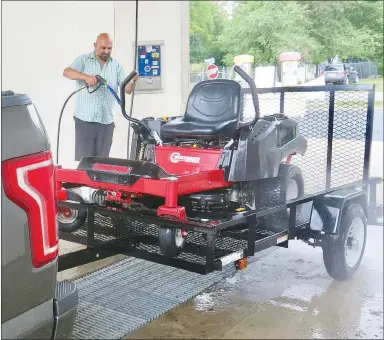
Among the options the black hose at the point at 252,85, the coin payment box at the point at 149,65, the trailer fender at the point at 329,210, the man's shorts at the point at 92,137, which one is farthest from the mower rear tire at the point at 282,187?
the coin payment box at the point at 149,65

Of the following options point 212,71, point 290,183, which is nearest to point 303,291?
point 290,183

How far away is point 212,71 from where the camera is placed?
4.20 meters

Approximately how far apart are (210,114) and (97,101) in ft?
4.74

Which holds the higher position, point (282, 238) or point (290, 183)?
point (290, 183)

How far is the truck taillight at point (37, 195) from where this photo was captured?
0.99 m

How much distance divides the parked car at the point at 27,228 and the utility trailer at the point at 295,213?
107 centimetres

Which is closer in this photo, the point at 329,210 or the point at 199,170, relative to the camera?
the point at 199,170

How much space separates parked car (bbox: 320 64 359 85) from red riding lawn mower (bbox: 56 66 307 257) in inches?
24.3

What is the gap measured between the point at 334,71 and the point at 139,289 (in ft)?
6.43

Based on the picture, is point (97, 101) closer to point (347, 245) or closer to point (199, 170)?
point (199, 170)

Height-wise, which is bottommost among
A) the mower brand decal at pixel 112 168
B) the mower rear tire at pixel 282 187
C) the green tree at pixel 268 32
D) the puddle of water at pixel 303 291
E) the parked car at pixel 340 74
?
the puddle of water at pixel 303 291

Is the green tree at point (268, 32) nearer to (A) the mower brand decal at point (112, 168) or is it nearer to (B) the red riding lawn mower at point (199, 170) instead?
(B) the red riding lawn mower at point (199, 170)

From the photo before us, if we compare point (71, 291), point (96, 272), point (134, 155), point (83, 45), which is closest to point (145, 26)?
point (83, 45)

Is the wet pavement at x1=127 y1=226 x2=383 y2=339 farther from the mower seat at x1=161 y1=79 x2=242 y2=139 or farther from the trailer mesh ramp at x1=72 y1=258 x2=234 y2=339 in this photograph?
the mower seat at x1=161 y1=79 x2=242 y2=139
